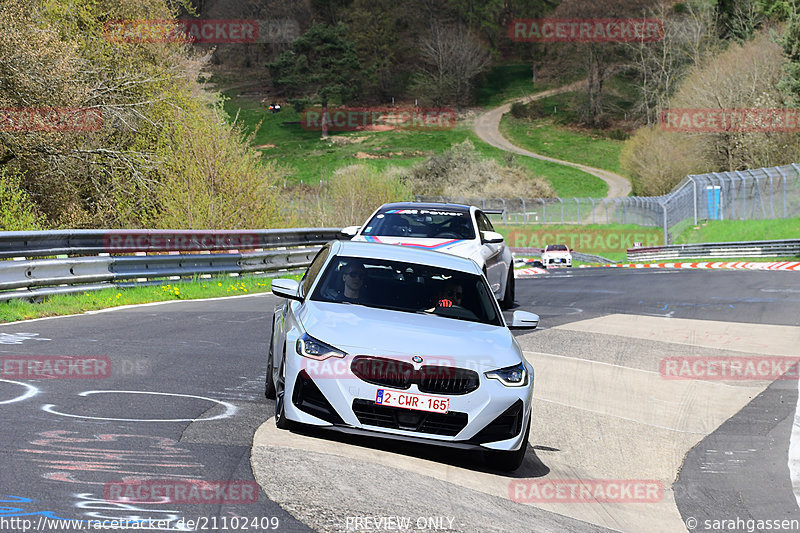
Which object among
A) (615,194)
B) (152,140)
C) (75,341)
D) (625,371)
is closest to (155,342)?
(75,341)

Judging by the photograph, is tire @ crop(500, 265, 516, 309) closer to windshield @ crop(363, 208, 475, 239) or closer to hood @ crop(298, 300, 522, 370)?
windshield @ crop(363, 208, 475, 239)

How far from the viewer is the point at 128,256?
706 inches

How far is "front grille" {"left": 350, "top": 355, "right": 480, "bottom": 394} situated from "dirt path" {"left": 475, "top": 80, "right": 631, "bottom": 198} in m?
93.4

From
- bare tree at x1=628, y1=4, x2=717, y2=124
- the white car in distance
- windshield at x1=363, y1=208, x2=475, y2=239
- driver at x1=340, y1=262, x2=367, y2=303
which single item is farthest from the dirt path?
driver at x1=340, y1=262, x2=367, y2=303

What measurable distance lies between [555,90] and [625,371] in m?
128

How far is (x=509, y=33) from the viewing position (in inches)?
5945

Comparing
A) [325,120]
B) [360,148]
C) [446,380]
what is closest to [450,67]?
[325,120]

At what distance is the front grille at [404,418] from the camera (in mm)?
7016

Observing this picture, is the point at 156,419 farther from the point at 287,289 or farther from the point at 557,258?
the point at 557,258

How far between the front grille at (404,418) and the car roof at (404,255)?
189 centimetres

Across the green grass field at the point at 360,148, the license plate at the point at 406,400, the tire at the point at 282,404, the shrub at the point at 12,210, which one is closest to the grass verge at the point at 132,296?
the shrub at the point at 12,210

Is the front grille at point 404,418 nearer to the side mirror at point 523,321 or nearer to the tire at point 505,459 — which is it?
the tire at point 505,459

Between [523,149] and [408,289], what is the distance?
112984 millimetres

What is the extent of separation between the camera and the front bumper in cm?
702
